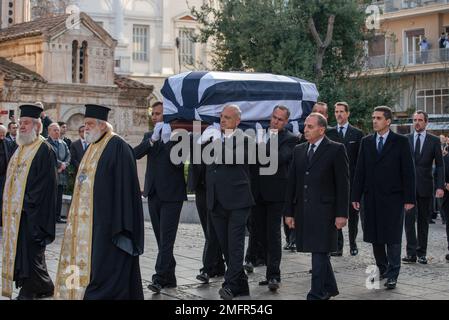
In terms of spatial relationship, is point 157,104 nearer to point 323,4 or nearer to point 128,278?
point 128,278

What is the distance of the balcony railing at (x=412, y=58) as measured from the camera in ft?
115

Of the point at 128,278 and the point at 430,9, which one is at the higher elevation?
the point at 430,9

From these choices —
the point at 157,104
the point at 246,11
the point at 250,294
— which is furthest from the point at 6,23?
the point at 250,294

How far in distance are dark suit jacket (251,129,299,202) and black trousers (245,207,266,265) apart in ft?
1.22

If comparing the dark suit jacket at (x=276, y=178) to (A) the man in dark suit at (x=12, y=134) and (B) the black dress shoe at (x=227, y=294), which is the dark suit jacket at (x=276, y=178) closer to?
(B) the black dress shoe at (x=227, y=294)

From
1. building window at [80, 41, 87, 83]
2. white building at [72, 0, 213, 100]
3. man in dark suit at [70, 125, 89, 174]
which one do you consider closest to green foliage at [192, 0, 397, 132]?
building window at [80, 41, 87, 83]

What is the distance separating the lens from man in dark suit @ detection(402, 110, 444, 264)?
416 inches

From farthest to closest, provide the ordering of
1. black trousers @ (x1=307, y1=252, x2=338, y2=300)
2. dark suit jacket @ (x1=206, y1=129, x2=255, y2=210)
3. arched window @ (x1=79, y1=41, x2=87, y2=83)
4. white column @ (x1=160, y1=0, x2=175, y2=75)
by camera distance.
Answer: white column @ (x1=160, y1=0, x2=175, y2=75)
arched window @ (x1=79, y1=41, x2=87, y2=83)
dark suit jacket @ (x1=206, y1=129, x2=255, y2=210)
black trousers @ (x1=307, y1=252, x2=338, y2=300)

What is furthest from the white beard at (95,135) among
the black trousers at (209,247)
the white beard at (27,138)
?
the black trousers at (209,247)

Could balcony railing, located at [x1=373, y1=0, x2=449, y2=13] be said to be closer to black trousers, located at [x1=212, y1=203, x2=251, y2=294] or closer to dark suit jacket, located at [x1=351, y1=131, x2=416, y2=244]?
dark suit jacket, located at [x1=351, y1=131, x2=416, y2=244]

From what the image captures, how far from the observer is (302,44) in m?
20.7

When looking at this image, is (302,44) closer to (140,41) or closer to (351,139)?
(351,139)
